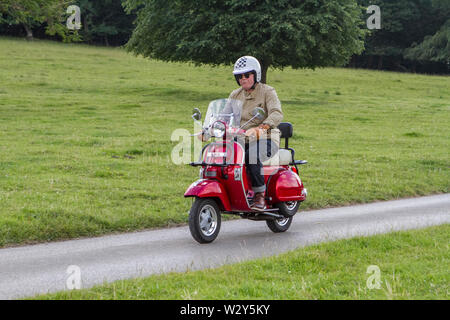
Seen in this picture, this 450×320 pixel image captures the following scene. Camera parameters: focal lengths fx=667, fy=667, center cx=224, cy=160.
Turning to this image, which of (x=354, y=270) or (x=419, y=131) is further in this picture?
(x=419, y=131)

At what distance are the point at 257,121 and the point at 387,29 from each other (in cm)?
6802

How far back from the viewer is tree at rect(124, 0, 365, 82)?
3152 centimetres

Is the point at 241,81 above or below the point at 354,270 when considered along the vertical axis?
above

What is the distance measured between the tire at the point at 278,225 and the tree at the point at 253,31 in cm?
2196

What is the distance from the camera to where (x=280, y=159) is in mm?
9508

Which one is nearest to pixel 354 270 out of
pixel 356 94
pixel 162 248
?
pixel 162 248

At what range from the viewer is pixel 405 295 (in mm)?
5441

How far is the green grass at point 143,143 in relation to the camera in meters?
10.2

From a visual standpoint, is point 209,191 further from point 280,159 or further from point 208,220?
point 280,159

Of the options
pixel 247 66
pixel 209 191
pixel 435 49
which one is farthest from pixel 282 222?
pixel 435 49

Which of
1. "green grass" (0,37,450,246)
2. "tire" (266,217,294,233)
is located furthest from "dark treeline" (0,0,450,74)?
"tire" (266,217,294,233)

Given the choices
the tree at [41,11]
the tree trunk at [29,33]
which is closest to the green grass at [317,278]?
the tree at [41,11]

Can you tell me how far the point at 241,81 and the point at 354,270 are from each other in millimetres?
3453
